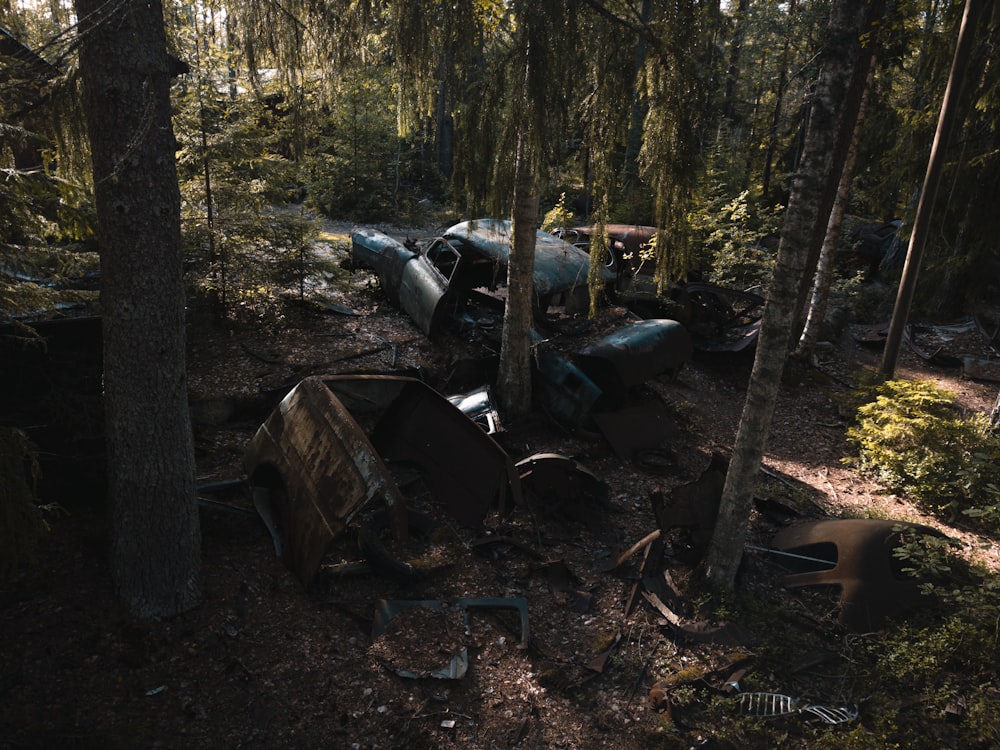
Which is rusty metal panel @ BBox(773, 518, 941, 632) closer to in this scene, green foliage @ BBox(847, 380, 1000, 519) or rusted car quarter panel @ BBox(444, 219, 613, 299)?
green foliage @ BBox(847, 380, 1000, 519)

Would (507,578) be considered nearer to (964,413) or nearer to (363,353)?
(363,353)

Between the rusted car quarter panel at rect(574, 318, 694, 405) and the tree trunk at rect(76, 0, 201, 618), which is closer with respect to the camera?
the tree trunk at rect(76, 0, 201, 618)

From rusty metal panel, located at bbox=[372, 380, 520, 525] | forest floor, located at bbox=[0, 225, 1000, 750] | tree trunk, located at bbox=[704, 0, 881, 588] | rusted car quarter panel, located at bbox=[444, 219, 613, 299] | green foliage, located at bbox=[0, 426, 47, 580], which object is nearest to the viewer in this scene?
green foliage, located at bbox=[0, 426, 47, 580]

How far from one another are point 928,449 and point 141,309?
339 inches

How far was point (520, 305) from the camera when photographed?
7602mm

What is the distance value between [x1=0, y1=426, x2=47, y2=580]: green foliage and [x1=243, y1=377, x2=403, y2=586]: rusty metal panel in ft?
5.18

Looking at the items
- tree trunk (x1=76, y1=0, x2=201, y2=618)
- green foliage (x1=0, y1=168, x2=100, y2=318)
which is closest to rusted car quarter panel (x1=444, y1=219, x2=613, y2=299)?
green foliage (x1=0, y1=168, x2=100, y2=318)

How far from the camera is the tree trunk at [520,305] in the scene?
7023 mm

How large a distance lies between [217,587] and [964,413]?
1103 centimetres

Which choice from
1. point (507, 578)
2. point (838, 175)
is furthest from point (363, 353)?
point (838, 175)

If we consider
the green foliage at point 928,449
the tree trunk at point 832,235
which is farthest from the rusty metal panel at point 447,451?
the tree trunk at point 832,235

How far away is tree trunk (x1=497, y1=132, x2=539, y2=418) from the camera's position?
7023mm

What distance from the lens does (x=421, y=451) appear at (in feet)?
18.2

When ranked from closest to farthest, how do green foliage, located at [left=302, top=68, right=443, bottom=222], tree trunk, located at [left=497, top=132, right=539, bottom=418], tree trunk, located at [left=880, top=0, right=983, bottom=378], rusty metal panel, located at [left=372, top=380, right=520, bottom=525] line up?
rusty metal panel, located at [left=372, top=380, right=520, bottom=525] < tree trunk, located at [left=497, top=132, right=539, bottom=418] < tree trunk, located at [left=880, top=0, right=983, bottom=378] < green foliage, located at [left=302, top=68, right=443, bottom=222]
